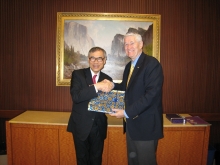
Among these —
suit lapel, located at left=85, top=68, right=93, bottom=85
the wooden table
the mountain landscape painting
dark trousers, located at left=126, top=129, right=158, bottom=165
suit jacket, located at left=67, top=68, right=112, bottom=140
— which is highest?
the mountain landscape painting

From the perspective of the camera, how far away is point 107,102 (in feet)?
5.93

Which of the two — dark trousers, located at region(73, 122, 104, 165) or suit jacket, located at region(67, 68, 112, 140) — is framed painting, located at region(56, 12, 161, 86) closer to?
suit jacket, located at region(67, 68, 112, 140)

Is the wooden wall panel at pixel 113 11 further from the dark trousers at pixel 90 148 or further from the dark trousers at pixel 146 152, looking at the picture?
the dark trousers at pixel 146 152

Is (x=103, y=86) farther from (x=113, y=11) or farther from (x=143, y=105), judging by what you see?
(x=113, y=11)

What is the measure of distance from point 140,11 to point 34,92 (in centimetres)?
244

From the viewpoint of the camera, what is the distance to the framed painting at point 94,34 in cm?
287

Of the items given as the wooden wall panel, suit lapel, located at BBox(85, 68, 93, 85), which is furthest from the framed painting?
suit lapel, located at BBox(85, 68, 93, 85)

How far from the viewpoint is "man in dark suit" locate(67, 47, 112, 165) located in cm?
180

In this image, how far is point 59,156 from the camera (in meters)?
2.51

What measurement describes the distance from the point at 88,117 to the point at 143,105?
0.65 metres

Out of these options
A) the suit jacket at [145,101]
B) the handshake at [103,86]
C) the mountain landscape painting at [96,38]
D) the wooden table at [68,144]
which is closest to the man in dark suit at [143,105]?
the suit jacket at [145,101]

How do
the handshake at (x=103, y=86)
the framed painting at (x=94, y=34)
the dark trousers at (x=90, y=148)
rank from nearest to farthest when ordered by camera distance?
the handshake at (x=103, y=86) < the dark trousers at (x=90, y=148) < the framed painting at (x=94, y=34)

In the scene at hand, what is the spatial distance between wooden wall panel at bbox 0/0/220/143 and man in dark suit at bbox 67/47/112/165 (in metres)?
1.24

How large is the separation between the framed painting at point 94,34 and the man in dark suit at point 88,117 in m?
1.08
